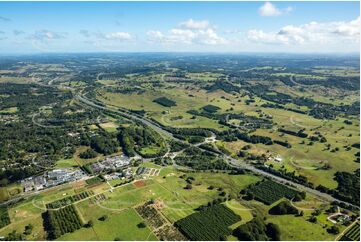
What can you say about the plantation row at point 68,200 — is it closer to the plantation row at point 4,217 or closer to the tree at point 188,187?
the plantation row at point 4,217

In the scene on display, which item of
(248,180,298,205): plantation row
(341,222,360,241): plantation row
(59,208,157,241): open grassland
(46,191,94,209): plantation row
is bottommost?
(59,208,157,241): open grassland

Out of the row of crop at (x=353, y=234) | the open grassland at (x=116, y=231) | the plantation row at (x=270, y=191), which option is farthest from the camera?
the plantation row at (x=270, y=191)

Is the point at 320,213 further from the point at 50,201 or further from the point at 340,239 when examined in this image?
the point at 50,201

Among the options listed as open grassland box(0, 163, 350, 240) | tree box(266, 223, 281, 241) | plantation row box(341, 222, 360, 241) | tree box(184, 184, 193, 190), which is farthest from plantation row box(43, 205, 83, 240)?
plantation row box(341, 222, 360, 241)

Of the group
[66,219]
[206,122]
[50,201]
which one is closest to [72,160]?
[50,201]

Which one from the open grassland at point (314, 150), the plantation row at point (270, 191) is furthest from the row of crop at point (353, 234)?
the open grassland at point (314, 150)

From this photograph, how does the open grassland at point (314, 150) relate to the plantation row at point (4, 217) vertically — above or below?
above

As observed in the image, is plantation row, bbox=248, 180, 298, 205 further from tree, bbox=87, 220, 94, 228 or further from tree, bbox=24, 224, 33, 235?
tree, bbox=24, 224, 33, 235

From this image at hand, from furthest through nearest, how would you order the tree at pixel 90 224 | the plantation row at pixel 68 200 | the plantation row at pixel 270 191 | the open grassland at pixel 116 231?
the plantation row at pixel 270 191, the plantation row at pixel 68 200, the tree at pixel 90 224, the open grassland at pixel 116 231
